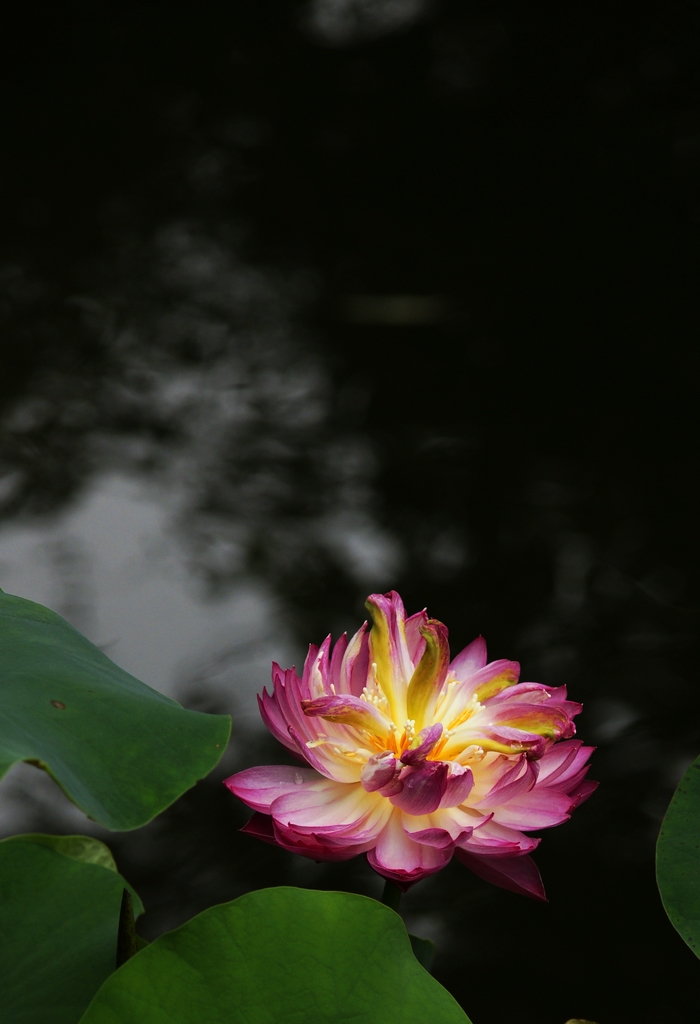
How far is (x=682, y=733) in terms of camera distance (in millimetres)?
1151

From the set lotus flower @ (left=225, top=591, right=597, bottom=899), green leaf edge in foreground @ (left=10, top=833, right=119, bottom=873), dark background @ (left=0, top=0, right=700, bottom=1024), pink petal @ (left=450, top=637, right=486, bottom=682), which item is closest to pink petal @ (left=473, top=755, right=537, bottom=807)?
lotus flower @ (left=225, top=591, right=597, bottom=899)

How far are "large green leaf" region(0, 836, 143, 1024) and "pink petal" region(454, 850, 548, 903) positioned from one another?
16 cm

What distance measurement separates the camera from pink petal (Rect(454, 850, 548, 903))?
434 mm

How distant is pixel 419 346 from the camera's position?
68.7 inches

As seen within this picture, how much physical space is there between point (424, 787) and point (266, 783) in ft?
0.26

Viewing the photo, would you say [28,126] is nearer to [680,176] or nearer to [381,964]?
[680,176]

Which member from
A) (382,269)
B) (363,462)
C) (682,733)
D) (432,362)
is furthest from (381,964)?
(382,269)

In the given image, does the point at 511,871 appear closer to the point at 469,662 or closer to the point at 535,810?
the point at 535,810

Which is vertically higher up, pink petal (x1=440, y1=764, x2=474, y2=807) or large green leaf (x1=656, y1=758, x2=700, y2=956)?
pink petal (x1=440, y1=764, x2=474, y2=807)

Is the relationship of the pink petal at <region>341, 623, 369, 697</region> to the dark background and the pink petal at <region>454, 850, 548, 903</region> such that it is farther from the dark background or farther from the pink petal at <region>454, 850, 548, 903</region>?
the dark background

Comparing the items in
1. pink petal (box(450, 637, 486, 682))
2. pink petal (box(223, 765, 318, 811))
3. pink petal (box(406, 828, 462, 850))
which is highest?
pink petal (box(450, 637, 486, 682))

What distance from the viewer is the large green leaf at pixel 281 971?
381mm

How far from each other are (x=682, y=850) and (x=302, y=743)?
7.7 inches

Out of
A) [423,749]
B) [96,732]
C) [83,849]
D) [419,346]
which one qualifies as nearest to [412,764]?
[423,749]
